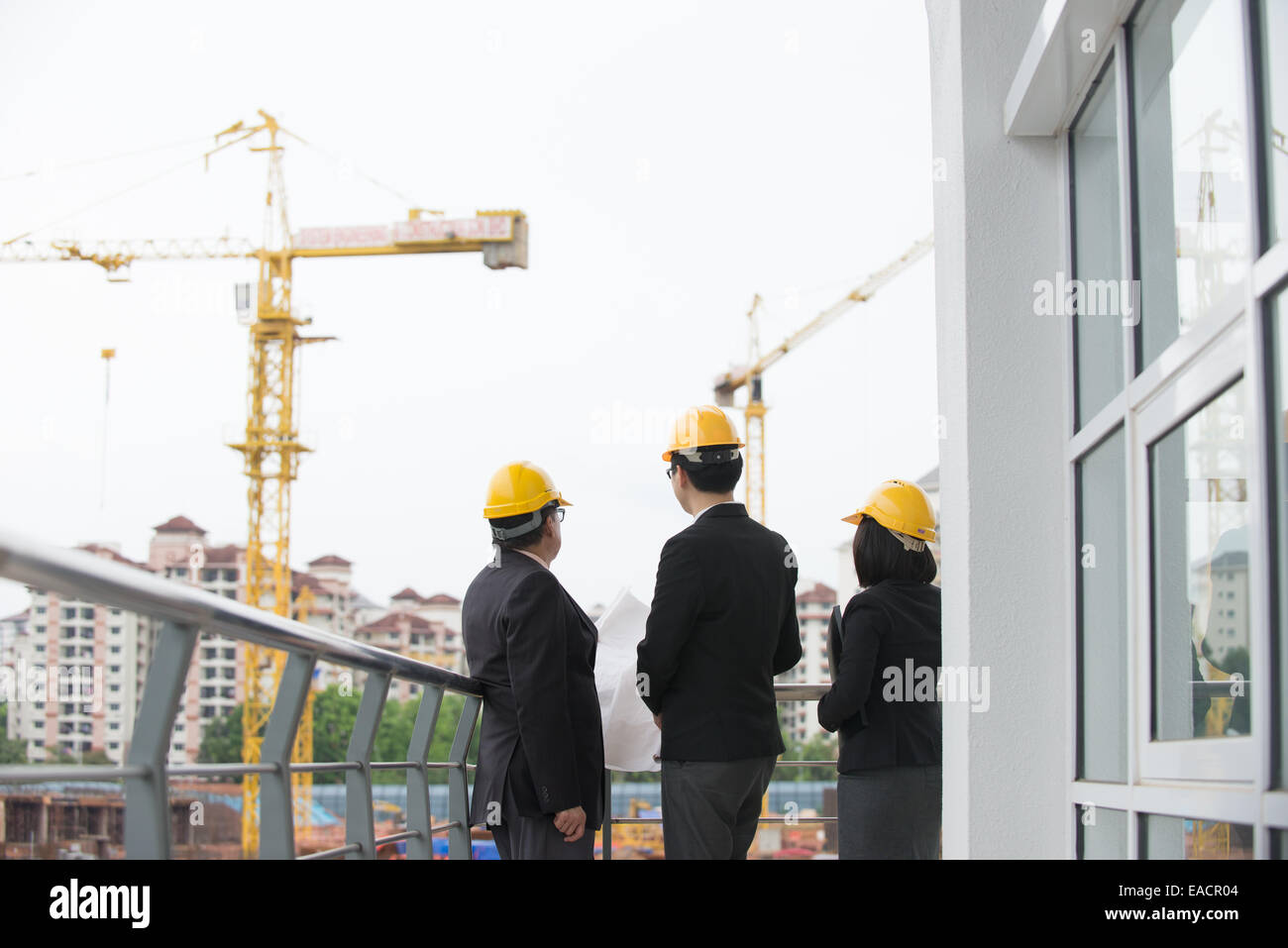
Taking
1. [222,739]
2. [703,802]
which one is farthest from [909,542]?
[222,739]

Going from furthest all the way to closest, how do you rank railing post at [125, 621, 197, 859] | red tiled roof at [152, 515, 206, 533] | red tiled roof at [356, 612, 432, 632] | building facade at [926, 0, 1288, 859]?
1. red tiled roof at [356, 612, 432, 632]
2. red tiled roof at [152, 515, 206, 533]
3. railing post at [125, 621, 197, 859]
4. building facade at [926, 0, 1288, 859]

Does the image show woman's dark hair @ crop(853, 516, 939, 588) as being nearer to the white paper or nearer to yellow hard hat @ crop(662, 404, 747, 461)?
yellow hard hat @ crop(662, 404, 747, 461)

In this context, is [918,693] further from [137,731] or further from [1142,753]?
[137,731]

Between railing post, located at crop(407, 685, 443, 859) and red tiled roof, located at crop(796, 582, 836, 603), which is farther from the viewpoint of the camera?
red tiled roof, located at crop(796, 582, 836, 603)

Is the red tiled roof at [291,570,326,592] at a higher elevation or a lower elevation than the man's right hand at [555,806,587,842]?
higher

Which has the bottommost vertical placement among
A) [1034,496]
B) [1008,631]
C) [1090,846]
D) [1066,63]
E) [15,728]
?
[1090,846]

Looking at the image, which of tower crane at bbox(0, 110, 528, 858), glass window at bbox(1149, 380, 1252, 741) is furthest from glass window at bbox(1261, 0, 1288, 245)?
tower crane at bbox(0, 110, 528, 858)

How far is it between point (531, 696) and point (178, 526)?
8643 cm

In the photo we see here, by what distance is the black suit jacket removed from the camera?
333cm

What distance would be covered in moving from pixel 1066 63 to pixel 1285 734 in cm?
147

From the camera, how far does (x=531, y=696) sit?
3.29 metres

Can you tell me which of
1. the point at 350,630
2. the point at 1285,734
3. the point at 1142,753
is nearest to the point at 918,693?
the point at 1142,753

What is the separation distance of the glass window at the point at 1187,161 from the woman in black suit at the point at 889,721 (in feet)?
4.69
